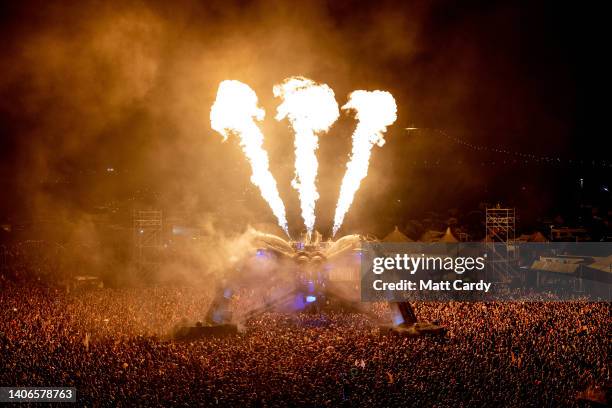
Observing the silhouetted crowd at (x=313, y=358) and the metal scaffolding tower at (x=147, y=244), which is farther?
the metal scaffolding tower at (x=147, y=244)

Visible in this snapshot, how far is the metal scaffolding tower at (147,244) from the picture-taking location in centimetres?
2419

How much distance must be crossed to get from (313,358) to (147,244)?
16.1 meters

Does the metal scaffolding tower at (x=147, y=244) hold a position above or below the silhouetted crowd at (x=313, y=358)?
above

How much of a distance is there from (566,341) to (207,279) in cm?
1462

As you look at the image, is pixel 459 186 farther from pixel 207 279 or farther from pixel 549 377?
pixel 549 377

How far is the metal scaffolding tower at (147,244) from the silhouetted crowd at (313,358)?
24.6ft

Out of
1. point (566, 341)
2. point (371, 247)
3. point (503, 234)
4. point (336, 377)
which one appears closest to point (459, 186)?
point (503, 234)

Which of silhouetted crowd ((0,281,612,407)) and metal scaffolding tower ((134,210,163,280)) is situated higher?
metal scaffolding tower ((134,210,163,280))

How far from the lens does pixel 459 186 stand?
191 ft

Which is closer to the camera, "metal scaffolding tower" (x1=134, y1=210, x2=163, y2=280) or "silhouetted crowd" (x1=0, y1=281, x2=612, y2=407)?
"silhouetted crowd" (x1=0, y1=281, x2=612, y2=407)

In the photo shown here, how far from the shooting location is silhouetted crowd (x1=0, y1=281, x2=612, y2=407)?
9.28 meters

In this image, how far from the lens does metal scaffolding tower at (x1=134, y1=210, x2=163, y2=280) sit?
2419 cm

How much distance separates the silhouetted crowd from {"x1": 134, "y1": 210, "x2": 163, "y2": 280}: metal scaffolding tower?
7494 mm

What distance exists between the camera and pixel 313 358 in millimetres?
11383
